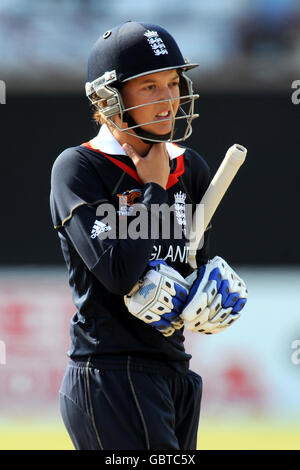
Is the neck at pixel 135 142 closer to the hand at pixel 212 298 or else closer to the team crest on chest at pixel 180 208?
the team crest on chest at pixel 180 208

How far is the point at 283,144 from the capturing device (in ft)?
24.8

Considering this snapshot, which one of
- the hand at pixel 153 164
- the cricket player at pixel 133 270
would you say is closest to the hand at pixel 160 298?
the cricket player at pixel 133 270

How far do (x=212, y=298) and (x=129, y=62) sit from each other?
754 mm

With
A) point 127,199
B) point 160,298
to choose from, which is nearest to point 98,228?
point 127,199

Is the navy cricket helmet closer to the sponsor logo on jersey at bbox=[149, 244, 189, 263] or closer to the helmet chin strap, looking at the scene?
the helmet chin strap

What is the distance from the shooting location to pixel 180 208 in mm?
2678

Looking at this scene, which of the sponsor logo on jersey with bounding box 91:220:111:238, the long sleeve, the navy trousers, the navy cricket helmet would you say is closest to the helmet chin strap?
the navy cricket helmet

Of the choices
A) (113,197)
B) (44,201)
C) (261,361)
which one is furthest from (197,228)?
(44,201)

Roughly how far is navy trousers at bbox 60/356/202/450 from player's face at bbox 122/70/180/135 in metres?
0.71

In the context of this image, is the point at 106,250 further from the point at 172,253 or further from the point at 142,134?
the point at 142,134

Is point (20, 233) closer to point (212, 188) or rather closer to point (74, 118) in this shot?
point (74, 118)

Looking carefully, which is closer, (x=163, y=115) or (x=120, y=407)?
(x=120, y=407)
